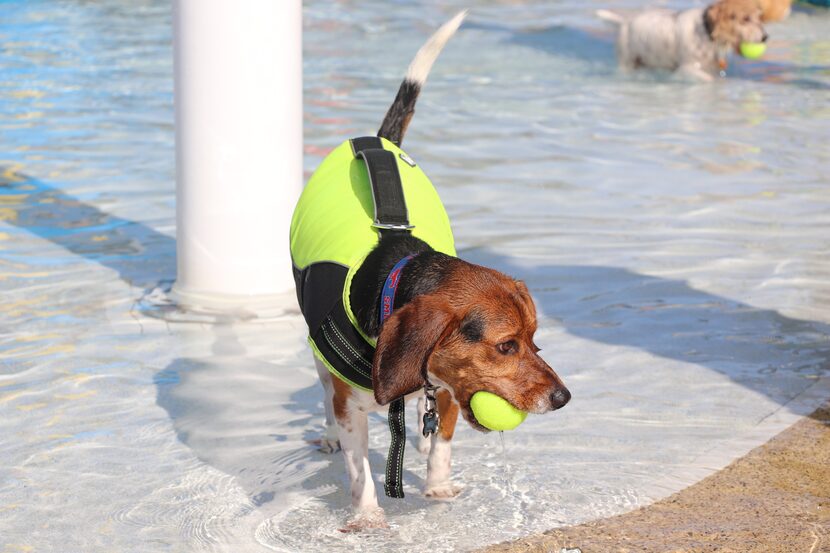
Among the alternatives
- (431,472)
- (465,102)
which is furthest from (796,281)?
(465,102)

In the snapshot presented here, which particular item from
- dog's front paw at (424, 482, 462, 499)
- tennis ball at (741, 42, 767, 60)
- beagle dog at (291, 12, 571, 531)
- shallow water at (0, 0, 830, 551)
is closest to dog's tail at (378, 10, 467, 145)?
beagle dog at (291, 12, 571, 531)

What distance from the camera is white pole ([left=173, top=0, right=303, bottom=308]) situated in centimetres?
634

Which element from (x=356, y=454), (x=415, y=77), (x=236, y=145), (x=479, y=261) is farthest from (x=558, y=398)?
(x=479, y=261)

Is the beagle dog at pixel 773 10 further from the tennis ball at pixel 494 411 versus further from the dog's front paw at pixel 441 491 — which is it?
the tennis ball at pixel 494 411

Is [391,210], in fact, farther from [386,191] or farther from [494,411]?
[494,411]

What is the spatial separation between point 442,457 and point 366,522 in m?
0.39

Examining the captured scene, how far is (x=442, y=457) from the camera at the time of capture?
4.41 m

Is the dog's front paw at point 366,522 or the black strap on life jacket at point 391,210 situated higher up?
the black strap on life jacket at point 391,210

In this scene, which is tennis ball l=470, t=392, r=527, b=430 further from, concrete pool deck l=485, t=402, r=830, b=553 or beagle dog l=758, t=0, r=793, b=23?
beagle dog l=758, t=0, r=793, b=23

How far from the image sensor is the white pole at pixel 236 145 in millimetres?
6344

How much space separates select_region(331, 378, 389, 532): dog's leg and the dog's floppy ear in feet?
1.54

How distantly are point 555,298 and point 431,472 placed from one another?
8.27 ft

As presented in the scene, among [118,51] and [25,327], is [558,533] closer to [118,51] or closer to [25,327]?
[25,327]

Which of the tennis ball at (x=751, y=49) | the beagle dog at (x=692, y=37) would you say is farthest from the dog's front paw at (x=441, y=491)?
the beagle dog at (x=692, y=37)
